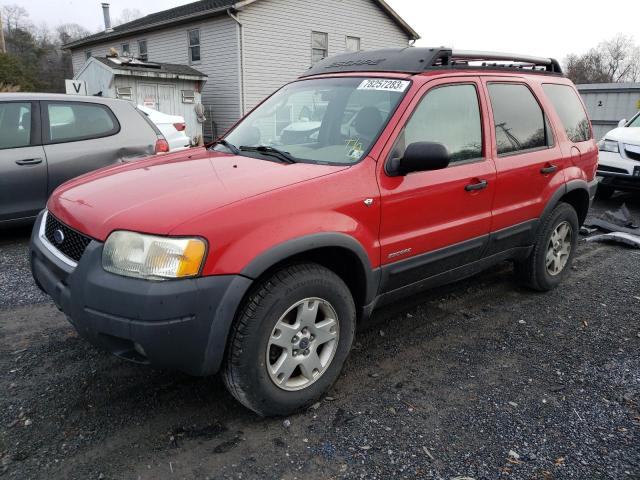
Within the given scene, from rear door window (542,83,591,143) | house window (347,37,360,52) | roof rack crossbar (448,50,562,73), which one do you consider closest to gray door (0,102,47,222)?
roof rack crossbar (448,50,562,73)

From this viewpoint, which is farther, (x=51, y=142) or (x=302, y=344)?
(x=51, y=142)

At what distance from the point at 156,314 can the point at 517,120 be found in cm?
304

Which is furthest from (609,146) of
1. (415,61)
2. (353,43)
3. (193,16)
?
(193,16)

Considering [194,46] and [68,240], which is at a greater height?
[194,46]

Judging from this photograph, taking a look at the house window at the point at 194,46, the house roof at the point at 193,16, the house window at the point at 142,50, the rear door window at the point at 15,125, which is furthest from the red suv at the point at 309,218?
the house window at the point at 142,50

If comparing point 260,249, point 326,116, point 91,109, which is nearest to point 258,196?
point 260,249

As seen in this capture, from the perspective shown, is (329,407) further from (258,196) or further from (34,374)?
(34,374)

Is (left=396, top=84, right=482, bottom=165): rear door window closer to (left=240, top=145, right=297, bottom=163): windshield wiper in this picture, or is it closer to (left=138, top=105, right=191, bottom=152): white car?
(left=240, top=145, right=297, bottom=163): windshield wiper

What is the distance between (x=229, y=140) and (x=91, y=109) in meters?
3.19

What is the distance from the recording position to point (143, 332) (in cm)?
222

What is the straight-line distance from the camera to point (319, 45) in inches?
829

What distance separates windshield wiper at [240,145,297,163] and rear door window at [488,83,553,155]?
1.59 meters

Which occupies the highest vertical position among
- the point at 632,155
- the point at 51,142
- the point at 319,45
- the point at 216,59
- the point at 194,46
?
the point at 319,45

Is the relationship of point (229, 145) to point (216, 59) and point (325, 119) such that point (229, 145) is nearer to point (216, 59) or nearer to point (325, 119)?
point (325, 119)
